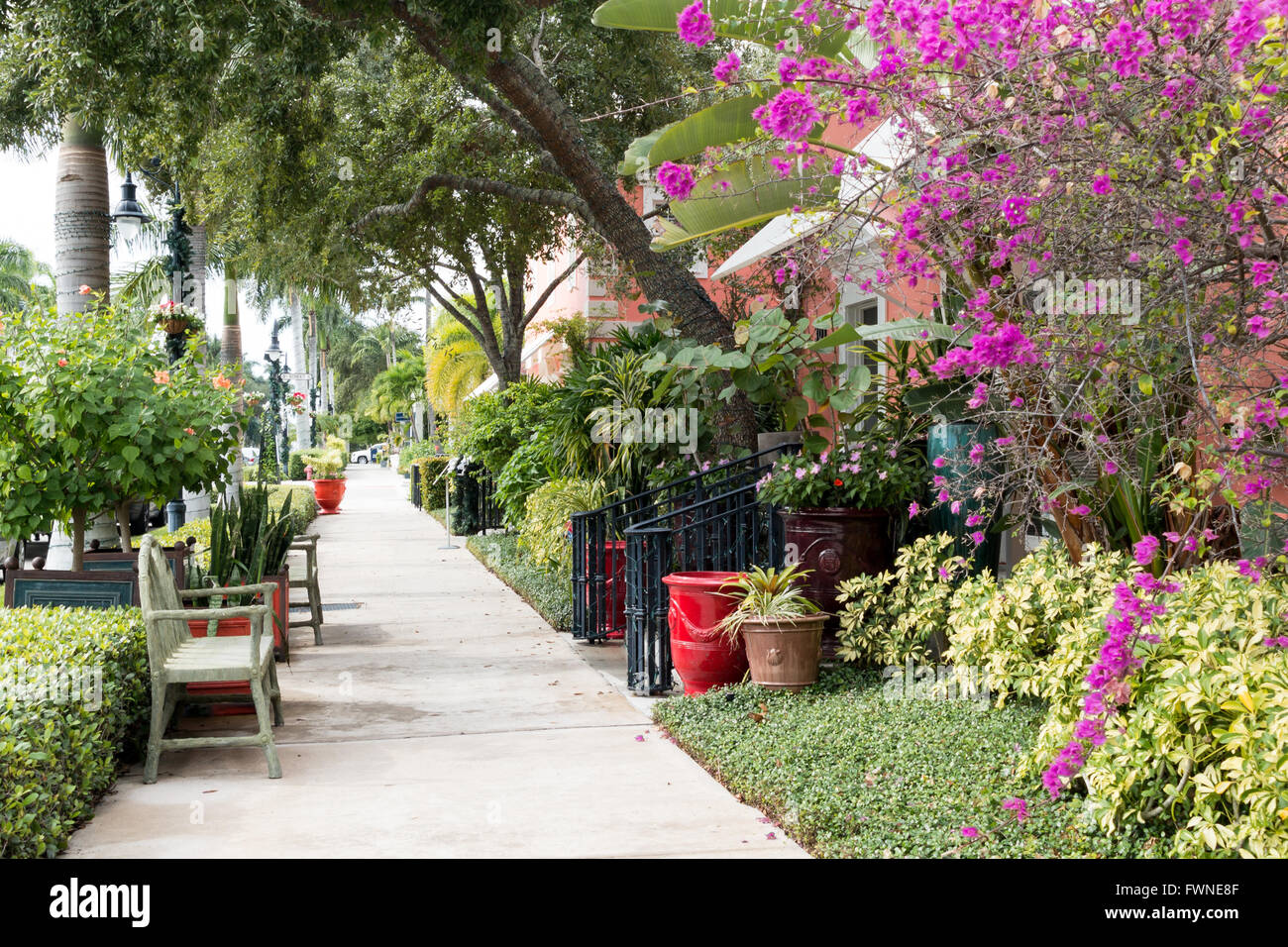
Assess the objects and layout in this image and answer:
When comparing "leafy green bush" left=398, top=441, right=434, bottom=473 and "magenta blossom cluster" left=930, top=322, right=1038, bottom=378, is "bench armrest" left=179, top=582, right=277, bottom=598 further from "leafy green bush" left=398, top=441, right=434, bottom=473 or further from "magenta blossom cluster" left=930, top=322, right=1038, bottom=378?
"leafy green bush" left=398, top=441, right=434, bottom=473

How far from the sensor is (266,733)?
5.59 meters

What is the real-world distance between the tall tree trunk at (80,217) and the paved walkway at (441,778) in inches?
151

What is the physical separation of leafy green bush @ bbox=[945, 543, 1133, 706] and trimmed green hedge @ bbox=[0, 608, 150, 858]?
3.90 m

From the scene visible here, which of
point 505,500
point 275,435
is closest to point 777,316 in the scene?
point 505,500

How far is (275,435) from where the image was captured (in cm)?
3397

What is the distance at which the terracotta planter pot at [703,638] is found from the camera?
6859 millimetres

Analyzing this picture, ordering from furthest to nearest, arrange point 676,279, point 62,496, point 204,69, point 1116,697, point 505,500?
1. point 505,500
2. point 676,279
3. point 204,69
4. point 62,496
5. point 1116,697

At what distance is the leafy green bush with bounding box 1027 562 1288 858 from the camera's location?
3311 mm

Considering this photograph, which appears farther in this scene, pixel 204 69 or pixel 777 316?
pixel 204 69

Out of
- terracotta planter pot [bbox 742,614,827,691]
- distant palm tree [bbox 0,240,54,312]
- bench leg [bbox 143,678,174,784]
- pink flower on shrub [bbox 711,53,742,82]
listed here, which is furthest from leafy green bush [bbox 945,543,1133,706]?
distant palm tree [bbox 0,240,54,312]

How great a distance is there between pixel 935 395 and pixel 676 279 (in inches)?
133

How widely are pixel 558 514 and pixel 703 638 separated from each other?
4149 millimetres

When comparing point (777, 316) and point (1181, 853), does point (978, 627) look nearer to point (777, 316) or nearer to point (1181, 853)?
point (1181, 853)

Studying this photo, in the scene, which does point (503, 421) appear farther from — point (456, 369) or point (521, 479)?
point (456, 369)
